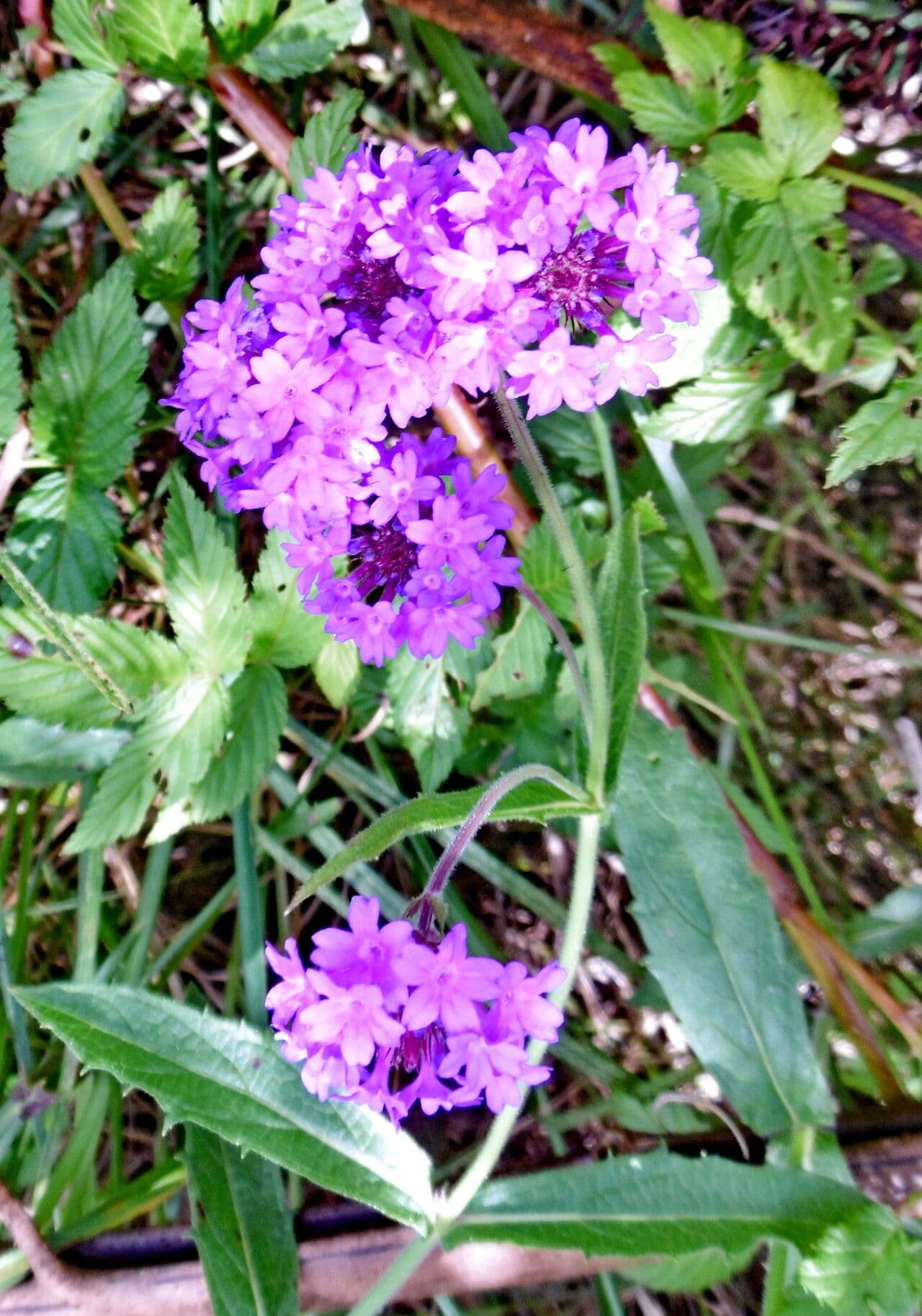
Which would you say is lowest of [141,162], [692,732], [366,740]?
[692,732]

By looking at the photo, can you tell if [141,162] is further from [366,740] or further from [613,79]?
[366,740]

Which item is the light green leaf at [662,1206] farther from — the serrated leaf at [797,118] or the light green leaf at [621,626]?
the serrated leaf at [797,118]

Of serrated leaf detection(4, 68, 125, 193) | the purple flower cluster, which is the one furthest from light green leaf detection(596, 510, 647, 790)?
serrated leaf detection(4, 68, 125, 193)

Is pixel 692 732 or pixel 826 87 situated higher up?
pixel 826 87

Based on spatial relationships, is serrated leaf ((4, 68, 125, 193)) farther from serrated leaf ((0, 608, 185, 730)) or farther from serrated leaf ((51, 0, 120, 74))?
serrated leaf ((0, 608, 185, 730))

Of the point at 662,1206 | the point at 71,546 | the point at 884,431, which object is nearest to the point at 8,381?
the point at 71,546

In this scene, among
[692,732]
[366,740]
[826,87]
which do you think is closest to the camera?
[826,87]

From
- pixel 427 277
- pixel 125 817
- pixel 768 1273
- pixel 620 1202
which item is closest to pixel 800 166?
pixel 427 277
